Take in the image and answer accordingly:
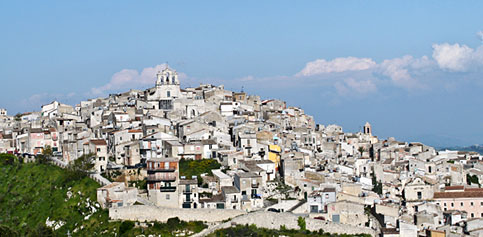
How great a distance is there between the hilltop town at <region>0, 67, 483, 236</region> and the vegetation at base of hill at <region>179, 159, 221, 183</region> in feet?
0.30

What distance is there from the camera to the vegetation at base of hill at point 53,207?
132ft

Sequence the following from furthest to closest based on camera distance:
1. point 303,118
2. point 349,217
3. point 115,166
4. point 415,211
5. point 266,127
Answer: point 303,118, point 266,127, point 115,166, point 415,211, point 349,217

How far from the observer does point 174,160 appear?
4369 centimetres

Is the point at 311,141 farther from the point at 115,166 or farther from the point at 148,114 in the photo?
the point at 115,166

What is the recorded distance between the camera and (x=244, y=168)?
45938mm

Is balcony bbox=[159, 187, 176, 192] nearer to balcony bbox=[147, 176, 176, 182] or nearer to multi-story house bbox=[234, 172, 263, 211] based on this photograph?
balcony bbox=[147, 176, 176, 182]

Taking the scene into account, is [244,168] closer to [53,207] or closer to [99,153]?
[99,153]

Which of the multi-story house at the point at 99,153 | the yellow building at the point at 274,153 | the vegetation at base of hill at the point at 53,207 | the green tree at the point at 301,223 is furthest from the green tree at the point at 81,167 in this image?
the green tree at the point at 301,223

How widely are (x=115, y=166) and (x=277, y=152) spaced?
37.6ft

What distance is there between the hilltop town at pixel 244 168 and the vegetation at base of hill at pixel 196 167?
91 millimetres

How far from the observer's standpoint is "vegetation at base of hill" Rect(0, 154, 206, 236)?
40.1 metres

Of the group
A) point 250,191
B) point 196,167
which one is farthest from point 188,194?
point 196,167

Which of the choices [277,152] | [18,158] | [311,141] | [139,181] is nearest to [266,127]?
[311,141]

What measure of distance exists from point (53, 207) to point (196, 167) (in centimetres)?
959
